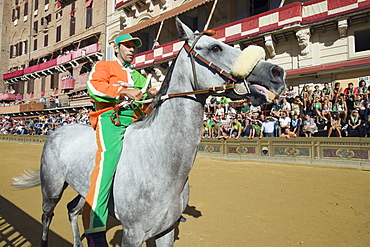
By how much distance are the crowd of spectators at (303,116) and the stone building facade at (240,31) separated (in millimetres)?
2862

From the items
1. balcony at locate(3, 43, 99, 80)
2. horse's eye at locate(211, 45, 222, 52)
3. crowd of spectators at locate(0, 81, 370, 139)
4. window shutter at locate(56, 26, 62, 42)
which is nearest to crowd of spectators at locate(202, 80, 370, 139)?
crowd of spectators at locate(0, 81, 370, 139)

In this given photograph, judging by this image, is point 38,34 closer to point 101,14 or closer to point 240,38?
point 101,14

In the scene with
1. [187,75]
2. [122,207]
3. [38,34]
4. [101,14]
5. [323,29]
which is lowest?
[122,207]

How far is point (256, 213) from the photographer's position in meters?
3.97

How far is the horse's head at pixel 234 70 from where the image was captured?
1.60m

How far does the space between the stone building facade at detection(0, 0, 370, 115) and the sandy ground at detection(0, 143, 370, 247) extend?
282 inches

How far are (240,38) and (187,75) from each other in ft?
43.7

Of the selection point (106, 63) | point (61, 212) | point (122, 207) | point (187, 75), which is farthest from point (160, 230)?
point (61, 212)

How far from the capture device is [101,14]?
26.2m

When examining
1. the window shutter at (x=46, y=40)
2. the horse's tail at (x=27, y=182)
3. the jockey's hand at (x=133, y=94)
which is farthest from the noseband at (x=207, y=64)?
the window shutter at (x=46, y=40)

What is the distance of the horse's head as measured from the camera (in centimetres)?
160

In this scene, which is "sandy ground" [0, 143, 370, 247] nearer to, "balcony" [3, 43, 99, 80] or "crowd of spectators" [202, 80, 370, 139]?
"crowd of spectators" [202, 80, 370, 139]

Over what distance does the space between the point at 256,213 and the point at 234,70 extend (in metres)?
3.13

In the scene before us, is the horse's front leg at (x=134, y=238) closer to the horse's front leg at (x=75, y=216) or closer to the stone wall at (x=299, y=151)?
the horse's front leg at (x=75, y=216)
